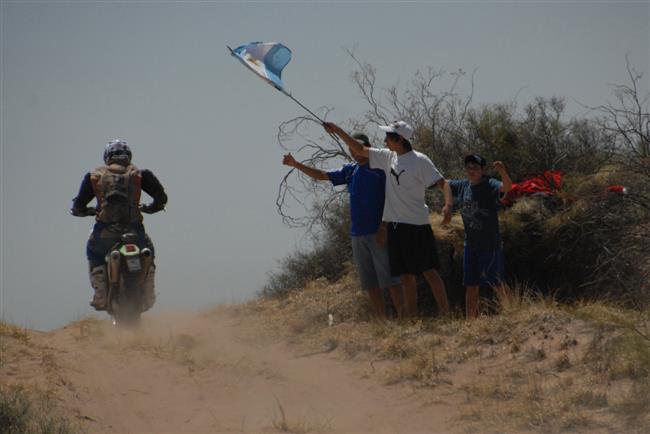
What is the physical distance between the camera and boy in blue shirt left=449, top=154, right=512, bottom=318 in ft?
29.7

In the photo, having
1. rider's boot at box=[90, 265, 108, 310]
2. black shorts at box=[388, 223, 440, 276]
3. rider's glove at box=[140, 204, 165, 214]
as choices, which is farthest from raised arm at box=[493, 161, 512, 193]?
rider's boot at box=[90, 265, 108, 310]

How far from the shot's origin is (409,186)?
898 centimetres

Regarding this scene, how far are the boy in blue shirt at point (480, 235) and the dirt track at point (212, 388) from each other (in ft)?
5.34

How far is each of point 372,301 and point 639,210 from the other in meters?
2.67

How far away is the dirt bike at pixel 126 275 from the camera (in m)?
9.13

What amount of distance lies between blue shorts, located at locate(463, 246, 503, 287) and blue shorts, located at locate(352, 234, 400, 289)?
69 centimetres

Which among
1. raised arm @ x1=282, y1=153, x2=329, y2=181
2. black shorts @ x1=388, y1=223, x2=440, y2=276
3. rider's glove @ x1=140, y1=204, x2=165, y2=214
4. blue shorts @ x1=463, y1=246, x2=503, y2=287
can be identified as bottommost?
blue shorts @ x1=463, y1=246, x2=503, y2=287

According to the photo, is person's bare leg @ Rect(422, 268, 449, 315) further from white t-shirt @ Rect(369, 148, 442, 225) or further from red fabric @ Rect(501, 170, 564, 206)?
red fabric @ Rect(501, 170, 564, 206)

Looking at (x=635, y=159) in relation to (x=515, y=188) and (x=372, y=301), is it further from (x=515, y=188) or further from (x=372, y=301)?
(x=372, y=301)

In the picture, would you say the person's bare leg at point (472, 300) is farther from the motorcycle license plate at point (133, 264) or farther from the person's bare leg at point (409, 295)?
the motorcycle license plate at point (133, 264)

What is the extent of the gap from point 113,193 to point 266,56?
2017 mm

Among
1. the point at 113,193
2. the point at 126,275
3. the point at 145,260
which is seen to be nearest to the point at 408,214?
the point at 145,260

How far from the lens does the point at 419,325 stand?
333 inches

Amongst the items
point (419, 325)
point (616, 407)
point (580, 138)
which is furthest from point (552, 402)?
point (580, 138)
